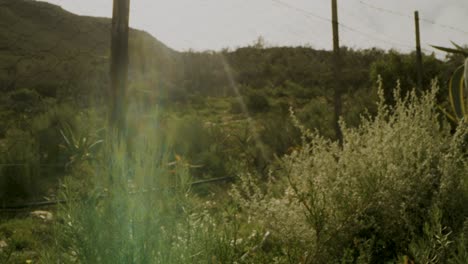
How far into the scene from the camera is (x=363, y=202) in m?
3.57

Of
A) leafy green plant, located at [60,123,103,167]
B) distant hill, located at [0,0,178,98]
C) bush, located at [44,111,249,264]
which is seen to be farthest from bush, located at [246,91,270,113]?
bush, located at [44,111,249,264]

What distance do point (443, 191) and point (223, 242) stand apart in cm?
248

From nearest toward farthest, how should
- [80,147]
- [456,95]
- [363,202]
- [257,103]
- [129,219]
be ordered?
[129,219] < [363,202] < [80,147] < [456,95] < [257,103]

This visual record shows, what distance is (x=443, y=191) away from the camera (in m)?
4.20

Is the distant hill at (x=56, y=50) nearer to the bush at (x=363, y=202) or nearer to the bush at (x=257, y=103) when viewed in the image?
the bush at (x=257, y=103)

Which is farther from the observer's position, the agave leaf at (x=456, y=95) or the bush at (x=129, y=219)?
the agave leaf at (x=456, y=95)

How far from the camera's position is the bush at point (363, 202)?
354 cm

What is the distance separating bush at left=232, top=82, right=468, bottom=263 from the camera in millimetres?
3539

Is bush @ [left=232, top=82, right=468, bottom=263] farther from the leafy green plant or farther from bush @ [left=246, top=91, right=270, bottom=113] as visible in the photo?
bush @ [left=246, top=91, right=270, bottom=113]

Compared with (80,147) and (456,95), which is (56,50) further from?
(456,95)

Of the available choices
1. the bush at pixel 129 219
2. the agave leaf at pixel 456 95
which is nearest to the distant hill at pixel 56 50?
the agave leaf at pixel 456 95

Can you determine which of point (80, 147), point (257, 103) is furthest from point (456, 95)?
point (257, 103)

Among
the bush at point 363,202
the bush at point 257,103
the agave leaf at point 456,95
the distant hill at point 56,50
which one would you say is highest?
the distant hill at point 56,50

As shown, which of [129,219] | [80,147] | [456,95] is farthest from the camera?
[456,95]
